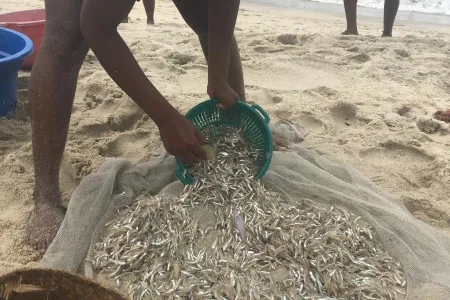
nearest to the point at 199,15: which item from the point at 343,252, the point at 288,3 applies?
the point at 343,252

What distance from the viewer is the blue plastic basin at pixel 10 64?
2773 millimetres

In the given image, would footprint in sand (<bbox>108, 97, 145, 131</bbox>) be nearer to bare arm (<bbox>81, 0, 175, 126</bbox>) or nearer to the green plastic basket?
the green plastic basket

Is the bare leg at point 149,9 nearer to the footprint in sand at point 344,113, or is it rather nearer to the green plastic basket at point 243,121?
the footprint in sand at point 344,113

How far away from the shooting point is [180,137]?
6.86 ft

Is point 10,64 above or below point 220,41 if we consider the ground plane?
below

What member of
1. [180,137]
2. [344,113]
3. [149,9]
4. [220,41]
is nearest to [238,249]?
[180,137]

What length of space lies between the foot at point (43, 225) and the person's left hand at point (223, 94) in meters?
0.98

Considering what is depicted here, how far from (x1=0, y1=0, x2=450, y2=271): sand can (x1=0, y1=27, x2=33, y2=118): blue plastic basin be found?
14 centimetres

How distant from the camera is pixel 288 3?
10.2 metres

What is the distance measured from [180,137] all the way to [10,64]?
1368mm

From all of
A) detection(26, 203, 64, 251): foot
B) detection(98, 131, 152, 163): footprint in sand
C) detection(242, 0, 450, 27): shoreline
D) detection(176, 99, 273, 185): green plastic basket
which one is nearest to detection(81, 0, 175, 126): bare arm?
detection(176, 99, 273, 185): green plastic basket

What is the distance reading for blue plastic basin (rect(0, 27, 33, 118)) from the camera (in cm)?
277

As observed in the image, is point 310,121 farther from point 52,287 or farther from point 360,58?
point 52,287

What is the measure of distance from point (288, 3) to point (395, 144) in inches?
311
